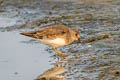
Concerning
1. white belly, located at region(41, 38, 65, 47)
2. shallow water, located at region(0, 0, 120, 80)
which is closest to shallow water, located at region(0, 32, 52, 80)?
shallow water, located at region(0, 0, 120, 80)

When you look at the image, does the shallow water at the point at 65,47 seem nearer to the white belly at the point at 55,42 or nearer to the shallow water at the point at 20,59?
the shallow water at the point at 20,59

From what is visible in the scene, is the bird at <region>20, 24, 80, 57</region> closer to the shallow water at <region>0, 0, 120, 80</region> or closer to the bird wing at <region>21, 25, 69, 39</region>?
the bird wing at <region>21, 25, 69, 39</region>

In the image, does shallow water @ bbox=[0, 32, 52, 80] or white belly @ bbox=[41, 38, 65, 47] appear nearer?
shallow water @ bbox=[0, 32, 52, 80]

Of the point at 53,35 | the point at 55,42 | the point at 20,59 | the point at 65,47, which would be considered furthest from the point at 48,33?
the point at 65,47

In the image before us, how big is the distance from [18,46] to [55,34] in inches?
51.4

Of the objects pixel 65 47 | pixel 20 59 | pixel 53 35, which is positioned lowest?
pixel 20 59

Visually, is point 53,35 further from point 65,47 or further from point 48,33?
point 65,47

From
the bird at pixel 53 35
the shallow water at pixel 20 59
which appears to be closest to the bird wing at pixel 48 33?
the bird at pixel 53 35

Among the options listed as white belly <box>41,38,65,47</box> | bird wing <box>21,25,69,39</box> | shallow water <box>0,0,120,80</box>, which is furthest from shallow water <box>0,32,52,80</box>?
bird wing <box>21,25,69,39</box>

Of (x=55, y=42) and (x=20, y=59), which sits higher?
(x=55, y=42)

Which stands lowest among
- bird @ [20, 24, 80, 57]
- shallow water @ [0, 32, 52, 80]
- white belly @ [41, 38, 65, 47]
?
shallow water @ [0, 32, 52, 80]

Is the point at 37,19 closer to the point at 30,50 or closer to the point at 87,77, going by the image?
the point at 30,50

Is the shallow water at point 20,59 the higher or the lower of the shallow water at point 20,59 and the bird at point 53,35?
the lower

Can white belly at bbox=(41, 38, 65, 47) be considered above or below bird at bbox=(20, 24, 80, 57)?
below
